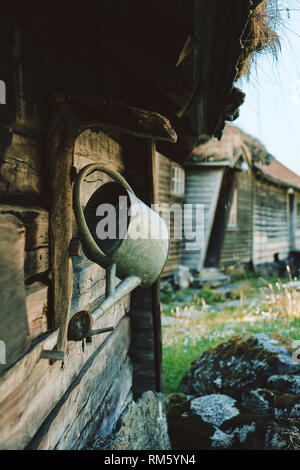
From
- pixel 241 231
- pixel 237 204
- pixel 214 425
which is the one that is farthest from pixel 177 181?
pixel 214 425

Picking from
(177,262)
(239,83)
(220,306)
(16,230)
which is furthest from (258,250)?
Result: (16,230)

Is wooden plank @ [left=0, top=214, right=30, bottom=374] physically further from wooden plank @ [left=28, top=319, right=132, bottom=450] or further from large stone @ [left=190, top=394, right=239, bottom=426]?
large stone @ [left=190, top=394, right=239, bottom=426]

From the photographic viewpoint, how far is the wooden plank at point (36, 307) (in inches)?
44.0

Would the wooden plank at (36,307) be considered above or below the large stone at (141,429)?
above

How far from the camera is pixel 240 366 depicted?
3.27 m

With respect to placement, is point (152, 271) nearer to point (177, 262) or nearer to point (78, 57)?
point (78, 57)

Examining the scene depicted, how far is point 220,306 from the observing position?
8.52m

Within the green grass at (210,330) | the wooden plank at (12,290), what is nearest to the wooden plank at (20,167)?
the wooden plank at (12,290)

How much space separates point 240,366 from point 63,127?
2.78 meters

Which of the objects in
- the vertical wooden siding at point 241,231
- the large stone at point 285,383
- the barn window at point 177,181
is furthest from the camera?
the vertical wooden siding at point 241,231

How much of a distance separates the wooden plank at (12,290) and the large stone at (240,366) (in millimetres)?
2598

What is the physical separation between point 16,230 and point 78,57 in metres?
0.71

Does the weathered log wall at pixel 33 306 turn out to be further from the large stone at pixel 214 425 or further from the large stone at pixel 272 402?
the large stone at pixel 272 402

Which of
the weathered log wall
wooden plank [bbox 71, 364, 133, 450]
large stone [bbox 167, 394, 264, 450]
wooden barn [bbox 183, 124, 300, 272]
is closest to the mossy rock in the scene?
large stone [bbox 167, 394, 264, 450]
